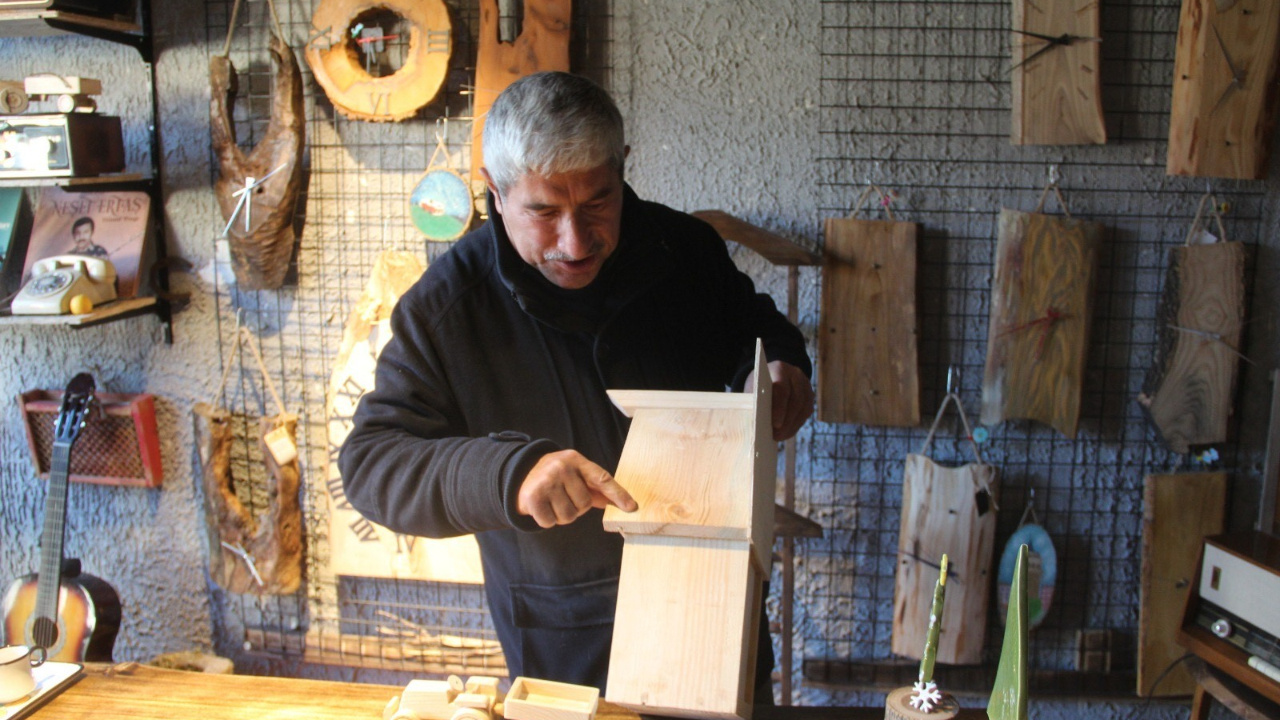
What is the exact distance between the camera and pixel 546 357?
1.45 metres

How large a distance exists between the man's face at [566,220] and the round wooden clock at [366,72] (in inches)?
41.8

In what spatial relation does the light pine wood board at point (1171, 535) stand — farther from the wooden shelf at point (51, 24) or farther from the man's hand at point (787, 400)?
the wooden shelf at point (51, 24)

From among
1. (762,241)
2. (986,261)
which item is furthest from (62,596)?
(986,261)

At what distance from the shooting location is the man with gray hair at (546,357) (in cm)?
124

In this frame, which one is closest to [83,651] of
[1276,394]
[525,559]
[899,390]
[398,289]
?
[398,289]

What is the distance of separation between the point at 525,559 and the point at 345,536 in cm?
123

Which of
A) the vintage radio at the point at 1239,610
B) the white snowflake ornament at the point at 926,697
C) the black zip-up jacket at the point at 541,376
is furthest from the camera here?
the vintage radio at the point at 1239,610

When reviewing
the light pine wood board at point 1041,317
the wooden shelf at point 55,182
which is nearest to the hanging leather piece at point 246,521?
the wooden shelf at point 55,182

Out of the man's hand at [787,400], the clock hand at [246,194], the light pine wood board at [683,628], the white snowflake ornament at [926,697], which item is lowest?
the white snowflake ornament at [926,697]

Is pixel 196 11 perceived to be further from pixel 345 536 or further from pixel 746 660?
pixel 746 660

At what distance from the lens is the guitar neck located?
2371 mm

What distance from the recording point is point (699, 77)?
238cm

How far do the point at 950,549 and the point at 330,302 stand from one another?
1832 mm

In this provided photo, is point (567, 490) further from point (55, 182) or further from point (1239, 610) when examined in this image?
point (55, 182)
